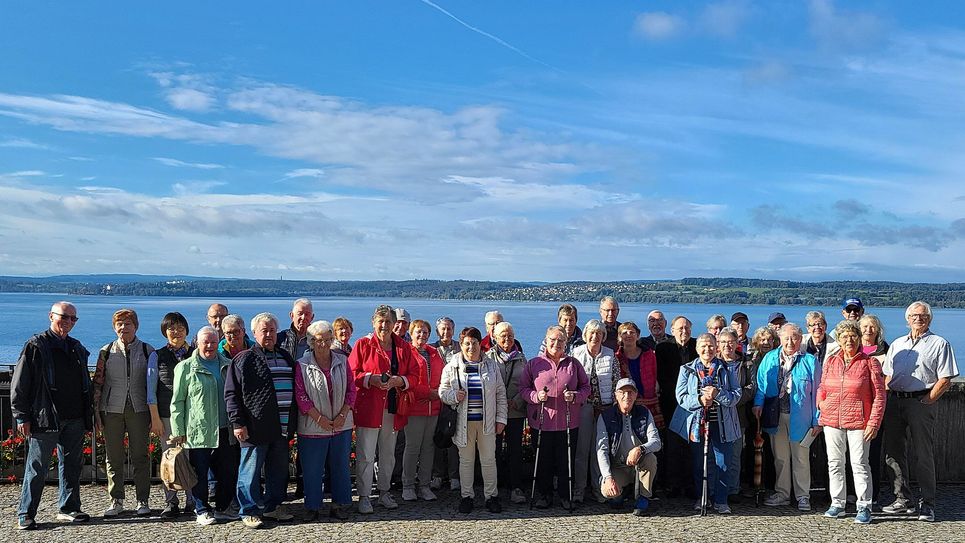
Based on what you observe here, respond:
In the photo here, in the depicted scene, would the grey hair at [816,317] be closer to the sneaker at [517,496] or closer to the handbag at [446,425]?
the sneaker at [517,496]

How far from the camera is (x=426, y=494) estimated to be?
281 inches

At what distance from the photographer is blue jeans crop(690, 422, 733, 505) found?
6.77 m

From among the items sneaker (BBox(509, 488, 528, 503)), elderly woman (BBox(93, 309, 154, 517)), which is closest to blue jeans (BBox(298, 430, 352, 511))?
elderly woman (BBox(93, 309, 154, 517))

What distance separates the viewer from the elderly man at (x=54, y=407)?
6.10 metres

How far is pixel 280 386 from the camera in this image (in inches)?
248

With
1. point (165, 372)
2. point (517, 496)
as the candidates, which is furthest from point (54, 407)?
point (517, 496)

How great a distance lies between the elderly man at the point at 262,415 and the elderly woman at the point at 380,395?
60cm

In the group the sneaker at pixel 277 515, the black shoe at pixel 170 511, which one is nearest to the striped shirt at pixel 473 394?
the sneaker at pixel 277 515

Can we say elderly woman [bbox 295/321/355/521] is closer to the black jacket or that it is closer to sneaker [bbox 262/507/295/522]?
sneaker [bbox 262/507/295/522]

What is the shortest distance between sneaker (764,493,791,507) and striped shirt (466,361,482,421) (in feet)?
8.35

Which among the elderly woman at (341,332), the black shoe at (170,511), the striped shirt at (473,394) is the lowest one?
the black shoe at (170,511)

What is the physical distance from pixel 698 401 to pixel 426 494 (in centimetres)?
243

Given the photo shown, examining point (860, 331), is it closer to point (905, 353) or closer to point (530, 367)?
point (905, 353)

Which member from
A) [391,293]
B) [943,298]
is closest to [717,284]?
[943,298]
